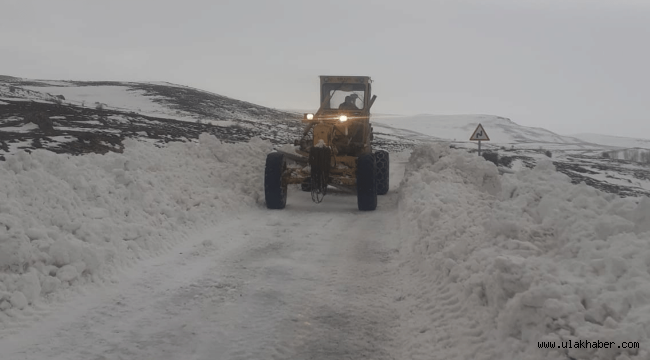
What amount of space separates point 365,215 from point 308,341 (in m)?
5.69

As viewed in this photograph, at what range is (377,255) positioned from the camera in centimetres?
689

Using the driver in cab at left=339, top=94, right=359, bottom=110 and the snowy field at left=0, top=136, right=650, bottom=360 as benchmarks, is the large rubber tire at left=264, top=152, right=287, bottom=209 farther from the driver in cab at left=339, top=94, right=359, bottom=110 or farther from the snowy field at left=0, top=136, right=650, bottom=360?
the driver in cab at left=339, top=94, right=359, bottom=110

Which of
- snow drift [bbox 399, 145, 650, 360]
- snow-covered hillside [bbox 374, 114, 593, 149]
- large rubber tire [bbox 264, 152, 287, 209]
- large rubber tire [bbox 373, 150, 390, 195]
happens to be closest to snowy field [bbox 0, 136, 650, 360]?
snow drift [bbox 399, 145, 650, 360]

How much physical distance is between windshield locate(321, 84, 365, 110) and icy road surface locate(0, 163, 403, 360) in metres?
5.22

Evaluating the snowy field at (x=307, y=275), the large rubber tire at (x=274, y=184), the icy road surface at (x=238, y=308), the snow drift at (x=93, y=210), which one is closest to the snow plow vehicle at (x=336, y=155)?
the large rubber tire at (x=274, y=184)

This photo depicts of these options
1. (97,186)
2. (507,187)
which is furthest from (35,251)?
(507,187)

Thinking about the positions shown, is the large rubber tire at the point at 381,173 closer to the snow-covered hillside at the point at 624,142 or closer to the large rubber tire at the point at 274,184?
the large rubber tire at the point at 274,184

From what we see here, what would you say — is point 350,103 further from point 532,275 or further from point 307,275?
point 532,275

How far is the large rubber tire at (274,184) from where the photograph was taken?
9945 mm

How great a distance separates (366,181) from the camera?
9.95 metres

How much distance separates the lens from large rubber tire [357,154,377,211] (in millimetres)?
9930

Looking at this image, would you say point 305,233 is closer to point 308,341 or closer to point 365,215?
point 365,215

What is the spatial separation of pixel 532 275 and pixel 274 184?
22.0 ft

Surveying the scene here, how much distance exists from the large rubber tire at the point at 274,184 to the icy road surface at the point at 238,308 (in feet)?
7.97
